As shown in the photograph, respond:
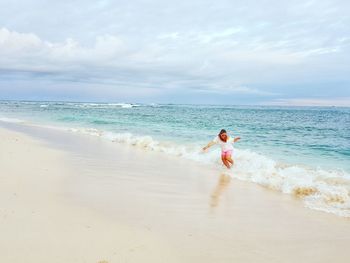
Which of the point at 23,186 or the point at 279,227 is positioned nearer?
the point at 279,227

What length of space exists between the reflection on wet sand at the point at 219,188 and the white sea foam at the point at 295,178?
0.49 m

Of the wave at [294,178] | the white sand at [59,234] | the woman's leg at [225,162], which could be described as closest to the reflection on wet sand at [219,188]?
the wave at [294,178]

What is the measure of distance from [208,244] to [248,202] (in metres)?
2.65

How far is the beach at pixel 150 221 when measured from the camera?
4016mm

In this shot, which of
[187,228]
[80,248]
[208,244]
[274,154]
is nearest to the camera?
[80,248]

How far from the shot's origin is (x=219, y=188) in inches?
315

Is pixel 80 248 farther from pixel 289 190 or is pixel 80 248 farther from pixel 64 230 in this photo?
pixel 289 190

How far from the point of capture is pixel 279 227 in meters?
5.28

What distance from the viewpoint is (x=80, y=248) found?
12.9 feet

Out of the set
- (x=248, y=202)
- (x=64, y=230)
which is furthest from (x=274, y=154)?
(x=64, y=230)

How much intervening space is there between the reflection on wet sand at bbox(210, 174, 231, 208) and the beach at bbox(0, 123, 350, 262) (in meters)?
0.03

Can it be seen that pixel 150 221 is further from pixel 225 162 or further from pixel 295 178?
pixel 225 162

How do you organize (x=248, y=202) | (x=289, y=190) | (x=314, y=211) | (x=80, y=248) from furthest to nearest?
(x=289, y=190) < (x=248, y=202) < (x=314, y=211) < (x=80, y=248)

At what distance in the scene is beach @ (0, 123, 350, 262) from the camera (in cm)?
402
